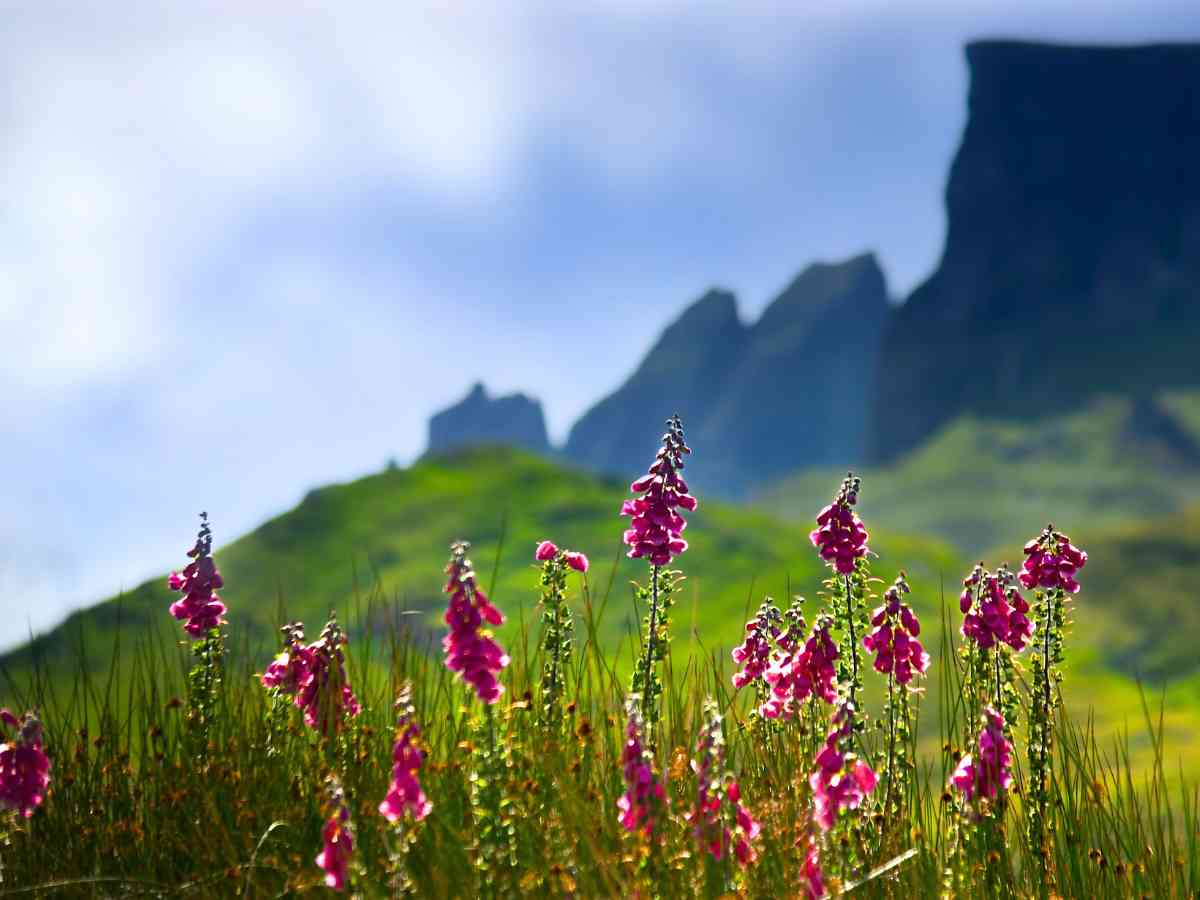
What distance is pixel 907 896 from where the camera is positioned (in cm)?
470

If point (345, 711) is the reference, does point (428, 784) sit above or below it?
below

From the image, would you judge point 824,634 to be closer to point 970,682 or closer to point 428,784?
point 970,682

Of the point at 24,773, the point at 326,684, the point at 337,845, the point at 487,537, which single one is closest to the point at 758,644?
the point at 326,684

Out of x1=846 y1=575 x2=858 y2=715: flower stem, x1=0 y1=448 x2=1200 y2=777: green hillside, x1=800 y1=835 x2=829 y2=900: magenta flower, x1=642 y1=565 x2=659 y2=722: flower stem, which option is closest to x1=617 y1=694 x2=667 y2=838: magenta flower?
x1=800 y1=835 x2=829 y2=900: magenta flower

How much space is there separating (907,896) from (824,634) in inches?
44.3

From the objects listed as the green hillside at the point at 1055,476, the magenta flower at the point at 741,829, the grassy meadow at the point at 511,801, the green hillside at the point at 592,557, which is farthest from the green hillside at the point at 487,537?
the green hillside at the point at 1055,476

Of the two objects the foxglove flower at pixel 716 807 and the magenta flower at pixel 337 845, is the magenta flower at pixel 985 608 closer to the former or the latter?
the foxglove flower at pixel 716 807

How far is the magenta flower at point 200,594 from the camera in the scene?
5688mm

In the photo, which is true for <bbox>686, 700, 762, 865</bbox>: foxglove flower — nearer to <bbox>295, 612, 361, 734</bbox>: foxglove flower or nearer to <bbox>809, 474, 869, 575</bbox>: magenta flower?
<bbox>809, 474, 869, 575</bbox>: magenta flower

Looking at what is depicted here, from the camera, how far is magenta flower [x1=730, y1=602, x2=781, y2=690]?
576cm

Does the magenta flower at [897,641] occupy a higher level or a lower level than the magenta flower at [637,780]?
higher

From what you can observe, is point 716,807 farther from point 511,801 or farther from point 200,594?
point 200,594

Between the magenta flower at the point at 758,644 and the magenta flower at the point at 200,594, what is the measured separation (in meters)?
2.65

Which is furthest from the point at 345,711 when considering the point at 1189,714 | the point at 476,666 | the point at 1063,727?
the point at 1189,714
